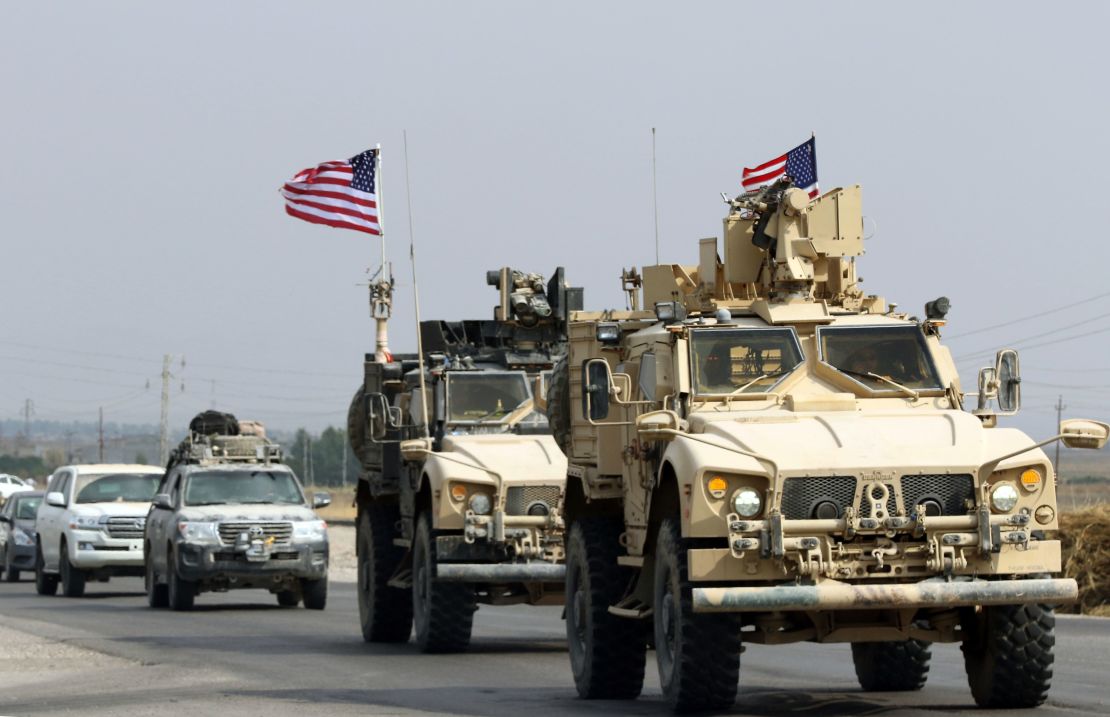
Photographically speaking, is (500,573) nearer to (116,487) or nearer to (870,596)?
(870,596)

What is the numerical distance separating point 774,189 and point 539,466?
4612 millimetres

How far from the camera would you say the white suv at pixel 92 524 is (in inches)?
1262

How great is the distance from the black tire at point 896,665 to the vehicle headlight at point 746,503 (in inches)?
131

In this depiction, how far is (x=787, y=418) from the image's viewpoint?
1318 centimetres

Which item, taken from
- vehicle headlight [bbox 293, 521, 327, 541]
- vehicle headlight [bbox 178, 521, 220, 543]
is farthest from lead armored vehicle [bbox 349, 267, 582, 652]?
vehicle headlight [bbox 178, 521, 220, 543]

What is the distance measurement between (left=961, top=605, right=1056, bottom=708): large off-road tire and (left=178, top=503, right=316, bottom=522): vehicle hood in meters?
15.7

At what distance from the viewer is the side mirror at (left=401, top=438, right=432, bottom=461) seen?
20.0 m

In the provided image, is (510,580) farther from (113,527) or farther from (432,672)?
(113,527)

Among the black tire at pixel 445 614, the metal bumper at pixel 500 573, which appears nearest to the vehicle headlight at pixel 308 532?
the black tire at pixel 445 614

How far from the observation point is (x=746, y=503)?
1230 centimetres

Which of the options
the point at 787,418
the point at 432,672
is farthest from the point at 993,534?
the point at 432,672

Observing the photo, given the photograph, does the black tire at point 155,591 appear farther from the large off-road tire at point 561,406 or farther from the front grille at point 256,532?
the large off-road tire at point 561,406

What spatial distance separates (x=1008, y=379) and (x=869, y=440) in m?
1.55

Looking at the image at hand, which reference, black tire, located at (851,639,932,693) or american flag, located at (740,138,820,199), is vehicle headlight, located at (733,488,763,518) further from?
american flag, located at (740,138,820,199)
